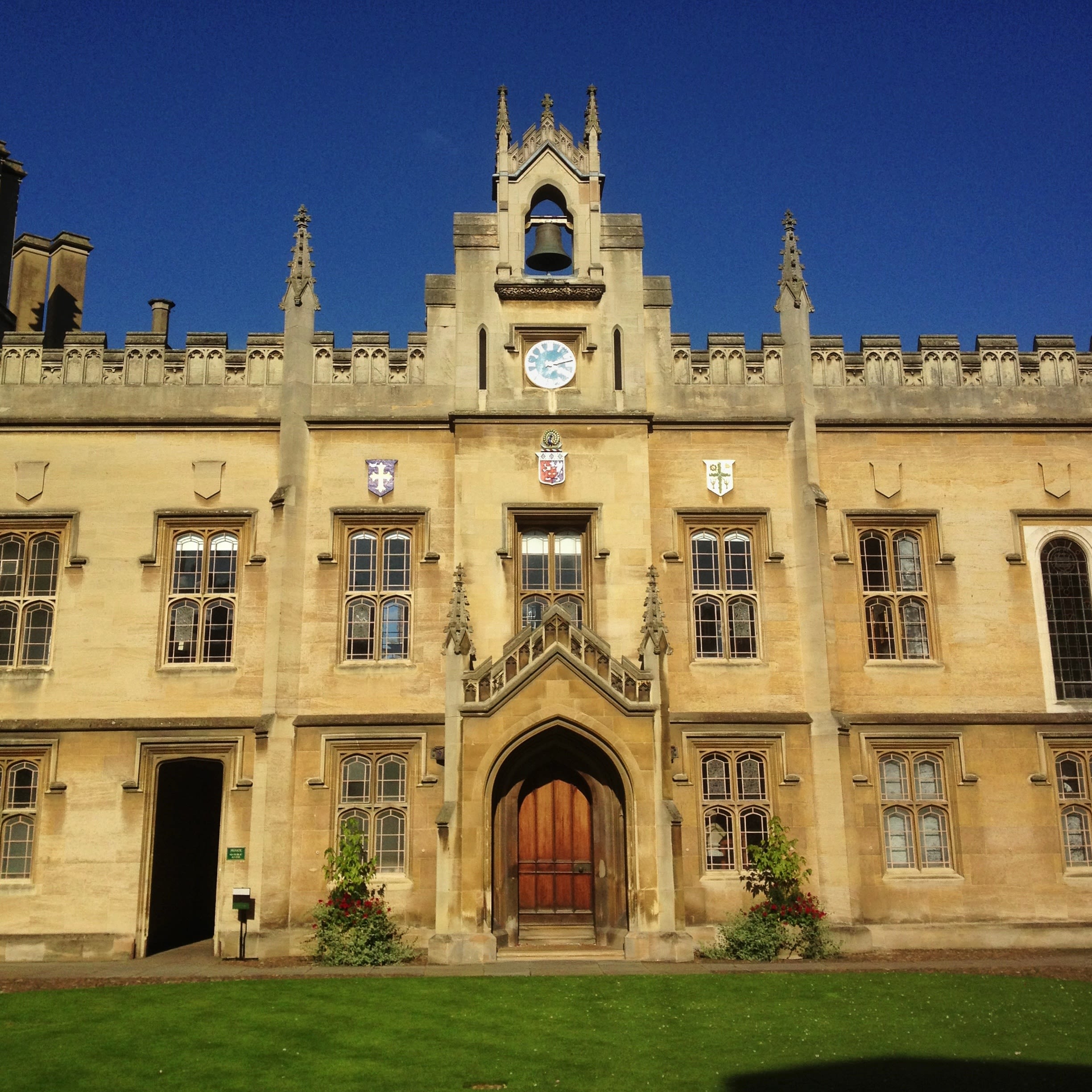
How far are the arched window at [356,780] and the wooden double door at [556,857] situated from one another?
2888mm

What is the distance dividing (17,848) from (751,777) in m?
13.7

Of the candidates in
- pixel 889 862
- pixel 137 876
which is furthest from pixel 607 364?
pixel 137 876

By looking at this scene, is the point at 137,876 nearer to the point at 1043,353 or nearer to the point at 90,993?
the point at 90,993

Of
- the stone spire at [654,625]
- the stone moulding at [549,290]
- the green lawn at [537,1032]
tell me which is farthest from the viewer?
the stone moulding at [549,290]

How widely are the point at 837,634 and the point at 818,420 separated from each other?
173 inches

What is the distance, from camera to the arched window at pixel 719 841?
68.4ft

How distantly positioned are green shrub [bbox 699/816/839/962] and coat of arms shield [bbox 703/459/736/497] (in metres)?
6.46

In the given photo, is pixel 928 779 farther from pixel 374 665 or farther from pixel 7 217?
pixel 7 217

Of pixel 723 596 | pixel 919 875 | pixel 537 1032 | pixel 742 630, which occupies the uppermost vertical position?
pixel 723 596

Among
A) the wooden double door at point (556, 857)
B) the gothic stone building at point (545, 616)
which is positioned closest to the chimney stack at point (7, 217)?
the gothic stone building at point (545, 616)

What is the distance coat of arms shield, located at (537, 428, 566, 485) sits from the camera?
22094mm

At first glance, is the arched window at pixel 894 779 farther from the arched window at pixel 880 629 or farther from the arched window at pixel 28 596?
the arched window at pixel 28 596

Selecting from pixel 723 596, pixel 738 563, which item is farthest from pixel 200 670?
pixel 738 563

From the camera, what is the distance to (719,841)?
68.8ft
